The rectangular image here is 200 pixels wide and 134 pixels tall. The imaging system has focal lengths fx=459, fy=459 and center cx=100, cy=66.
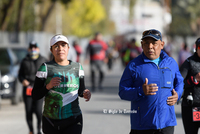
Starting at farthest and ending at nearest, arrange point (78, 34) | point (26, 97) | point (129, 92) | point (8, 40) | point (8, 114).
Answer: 1. point (78, 34)
2. point (8, 40)
3. point (8, 114)
4. point (26, 97)
5. point (129, 92)

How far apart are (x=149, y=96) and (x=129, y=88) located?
0.73ft

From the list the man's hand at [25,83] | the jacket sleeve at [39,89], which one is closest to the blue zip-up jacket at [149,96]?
the jacket sleeve at [39,89]

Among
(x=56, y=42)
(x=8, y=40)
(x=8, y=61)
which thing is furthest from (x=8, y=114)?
(x=8, y=40)

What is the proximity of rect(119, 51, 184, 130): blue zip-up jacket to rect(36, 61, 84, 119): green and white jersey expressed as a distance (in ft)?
2.13

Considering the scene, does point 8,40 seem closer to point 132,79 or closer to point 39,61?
point 39,61

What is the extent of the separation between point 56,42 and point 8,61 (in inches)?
375

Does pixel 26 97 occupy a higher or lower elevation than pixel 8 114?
higher

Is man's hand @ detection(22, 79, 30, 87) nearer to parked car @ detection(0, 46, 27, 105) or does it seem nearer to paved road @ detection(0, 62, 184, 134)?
paved road @ detection(0, 62, 184, 134)

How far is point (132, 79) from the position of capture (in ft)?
Result: 15.8

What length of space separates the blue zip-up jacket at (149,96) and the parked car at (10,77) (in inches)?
350

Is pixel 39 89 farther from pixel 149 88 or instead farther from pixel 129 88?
pixel 149 88

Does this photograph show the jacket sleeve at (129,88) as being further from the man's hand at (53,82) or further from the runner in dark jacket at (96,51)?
the runner in dark jacket at (96,51)

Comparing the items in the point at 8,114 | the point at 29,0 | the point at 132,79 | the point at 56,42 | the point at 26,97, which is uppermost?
the point at 29,0

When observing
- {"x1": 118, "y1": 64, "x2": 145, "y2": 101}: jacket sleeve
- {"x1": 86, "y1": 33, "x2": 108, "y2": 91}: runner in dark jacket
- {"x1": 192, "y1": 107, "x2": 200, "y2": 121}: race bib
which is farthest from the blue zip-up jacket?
{"x1": 86, "y1": 33, "x2": 108, "y2": 91}: runner in dark jacket
